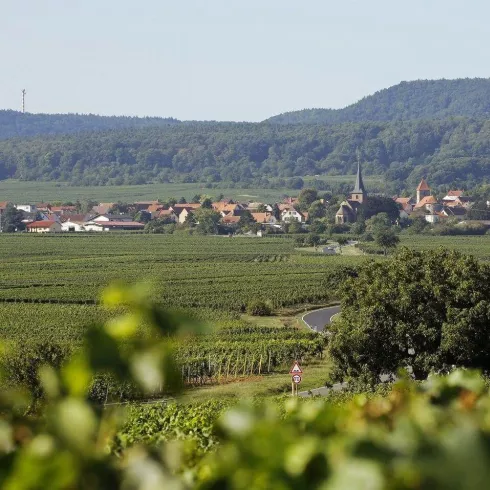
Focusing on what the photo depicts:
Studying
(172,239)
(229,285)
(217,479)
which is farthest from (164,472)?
(172,239)

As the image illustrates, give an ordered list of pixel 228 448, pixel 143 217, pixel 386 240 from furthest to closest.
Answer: pixel 143 217, pixel 386 240, pixel 228 448

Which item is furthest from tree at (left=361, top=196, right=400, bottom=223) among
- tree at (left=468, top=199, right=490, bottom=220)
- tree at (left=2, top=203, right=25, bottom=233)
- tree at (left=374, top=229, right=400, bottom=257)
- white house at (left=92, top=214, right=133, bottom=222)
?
tree at (left=2, top=203, right=25, bottom=233)

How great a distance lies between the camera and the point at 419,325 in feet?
81.9

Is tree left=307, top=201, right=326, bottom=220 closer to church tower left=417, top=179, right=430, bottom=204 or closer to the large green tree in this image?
the large green tree

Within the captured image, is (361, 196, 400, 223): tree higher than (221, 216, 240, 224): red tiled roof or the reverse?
higher

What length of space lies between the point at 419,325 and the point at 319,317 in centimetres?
2308

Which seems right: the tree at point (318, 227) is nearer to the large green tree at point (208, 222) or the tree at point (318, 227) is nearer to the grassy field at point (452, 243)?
the grassy field at point (452, 243)

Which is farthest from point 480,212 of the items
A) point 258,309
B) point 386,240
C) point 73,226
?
point 258,309

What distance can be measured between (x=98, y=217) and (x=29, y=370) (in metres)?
121

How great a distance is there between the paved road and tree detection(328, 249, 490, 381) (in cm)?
1694

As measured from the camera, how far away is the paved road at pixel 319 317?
146ft

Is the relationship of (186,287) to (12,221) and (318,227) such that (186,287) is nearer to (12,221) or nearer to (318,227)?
(318,227)

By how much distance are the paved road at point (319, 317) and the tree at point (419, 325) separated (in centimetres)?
1694

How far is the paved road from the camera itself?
1747 inches
